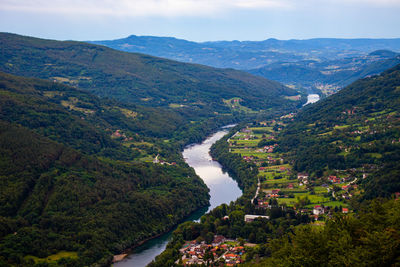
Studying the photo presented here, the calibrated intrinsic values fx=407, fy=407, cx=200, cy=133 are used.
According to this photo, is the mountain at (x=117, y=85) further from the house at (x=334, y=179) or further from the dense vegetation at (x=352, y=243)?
the dense vegetation at (x=352, y=243)

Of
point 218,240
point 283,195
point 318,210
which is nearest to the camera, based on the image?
point 218,240

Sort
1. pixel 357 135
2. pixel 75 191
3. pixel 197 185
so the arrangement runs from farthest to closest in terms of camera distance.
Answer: pixel 357 135 → pixel 197 185 → pixel 75 191

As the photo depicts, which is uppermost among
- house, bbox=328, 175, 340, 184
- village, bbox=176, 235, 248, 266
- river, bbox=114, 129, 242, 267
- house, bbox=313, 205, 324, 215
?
house, bbox=328, 175, 340, 184

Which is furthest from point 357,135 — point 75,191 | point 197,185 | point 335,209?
point 75,191

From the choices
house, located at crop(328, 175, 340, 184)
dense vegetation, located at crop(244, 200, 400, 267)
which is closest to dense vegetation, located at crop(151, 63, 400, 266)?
dense vegetation, located at crop(244, 200, 400, 267)

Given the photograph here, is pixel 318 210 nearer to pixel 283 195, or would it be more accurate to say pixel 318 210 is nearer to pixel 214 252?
pixel 283 195

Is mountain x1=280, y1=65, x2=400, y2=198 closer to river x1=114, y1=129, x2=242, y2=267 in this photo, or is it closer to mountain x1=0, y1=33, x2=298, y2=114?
river x1=114, y1=129, x2=242, y2=267
